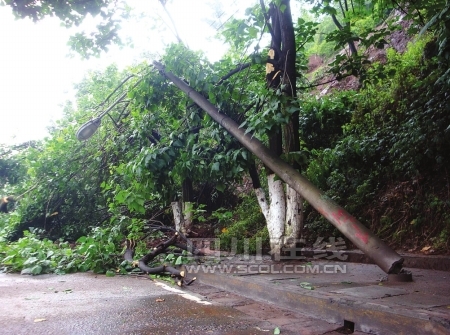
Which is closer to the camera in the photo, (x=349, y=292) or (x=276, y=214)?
(x=349, y=292)

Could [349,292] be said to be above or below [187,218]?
Answer: below

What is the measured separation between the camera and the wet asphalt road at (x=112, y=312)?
359cm

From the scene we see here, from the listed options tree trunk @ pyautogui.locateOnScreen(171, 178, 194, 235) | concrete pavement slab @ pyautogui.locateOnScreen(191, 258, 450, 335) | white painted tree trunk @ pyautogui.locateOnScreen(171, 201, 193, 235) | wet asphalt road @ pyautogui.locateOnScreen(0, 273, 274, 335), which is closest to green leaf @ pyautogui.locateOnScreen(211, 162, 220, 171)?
concrete pavement slab @ pyautogui.locateOnScreen(191, 258, 450, 335)

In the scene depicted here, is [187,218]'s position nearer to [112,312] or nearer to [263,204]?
[263,204]

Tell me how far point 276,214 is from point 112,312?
114 inches

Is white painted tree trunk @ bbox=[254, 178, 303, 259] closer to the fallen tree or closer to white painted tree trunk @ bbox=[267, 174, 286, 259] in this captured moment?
white painted tree trunk @ bbox=[267, 174, 286, 259]

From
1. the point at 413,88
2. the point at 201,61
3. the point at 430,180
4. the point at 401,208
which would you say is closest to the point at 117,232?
the point at 201,61

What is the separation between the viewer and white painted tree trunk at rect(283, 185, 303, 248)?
19.4 feet

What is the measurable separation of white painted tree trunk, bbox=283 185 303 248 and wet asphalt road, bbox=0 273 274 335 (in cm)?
175

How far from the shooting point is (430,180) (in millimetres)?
6574

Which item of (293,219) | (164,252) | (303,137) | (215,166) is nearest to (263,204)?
(293,219)

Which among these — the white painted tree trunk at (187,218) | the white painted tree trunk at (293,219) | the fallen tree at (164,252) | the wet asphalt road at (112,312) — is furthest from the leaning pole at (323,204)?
the white painted tree trunk at (187,218)

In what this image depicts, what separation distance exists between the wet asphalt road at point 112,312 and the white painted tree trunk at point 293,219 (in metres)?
1.75

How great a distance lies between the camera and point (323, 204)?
458 centimetres
